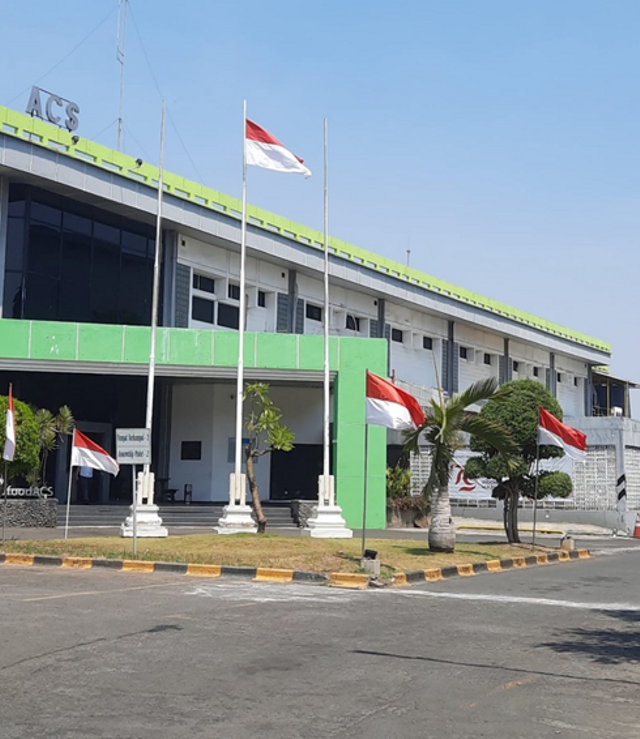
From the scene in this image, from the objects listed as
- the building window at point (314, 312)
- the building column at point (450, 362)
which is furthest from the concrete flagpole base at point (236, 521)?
the building column at point (450, 362)

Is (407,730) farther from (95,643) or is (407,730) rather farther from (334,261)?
(334,261)

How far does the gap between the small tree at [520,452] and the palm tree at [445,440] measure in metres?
2.48

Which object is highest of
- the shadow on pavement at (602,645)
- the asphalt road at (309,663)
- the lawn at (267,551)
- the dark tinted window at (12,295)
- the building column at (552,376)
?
the building column at (552,376)

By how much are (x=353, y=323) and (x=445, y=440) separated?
23.9 meters

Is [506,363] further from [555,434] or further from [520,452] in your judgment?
[555,434]

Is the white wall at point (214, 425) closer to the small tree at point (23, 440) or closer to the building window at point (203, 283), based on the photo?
the building window at point (203, 283)

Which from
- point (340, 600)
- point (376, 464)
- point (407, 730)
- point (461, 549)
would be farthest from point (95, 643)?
point (376, 464)

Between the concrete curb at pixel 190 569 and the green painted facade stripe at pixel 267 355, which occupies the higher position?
the green painted facade stripe at pixel 267 355

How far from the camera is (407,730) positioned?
617 centimetres

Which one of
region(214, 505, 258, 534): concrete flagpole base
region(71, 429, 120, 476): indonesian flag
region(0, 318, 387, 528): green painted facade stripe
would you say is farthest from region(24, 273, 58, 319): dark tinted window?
region(214, 505, 258, 534): concrete flagpole base

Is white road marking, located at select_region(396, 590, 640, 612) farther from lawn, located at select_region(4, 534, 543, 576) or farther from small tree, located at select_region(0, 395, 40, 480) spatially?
small tree, located at select_region(0, 395, 40, 480)

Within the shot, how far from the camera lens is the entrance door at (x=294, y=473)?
3547 cm

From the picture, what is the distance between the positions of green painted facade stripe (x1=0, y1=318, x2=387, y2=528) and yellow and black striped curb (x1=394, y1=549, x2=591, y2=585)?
7977 millimetres

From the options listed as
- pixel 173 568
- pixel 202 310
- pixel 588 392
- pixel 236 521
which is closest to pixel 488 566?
pixel 173 568
